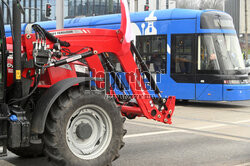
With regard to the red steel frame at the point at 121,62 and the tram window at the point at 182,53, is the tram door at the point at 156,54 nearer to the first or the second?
the tram window at the point at 182,53

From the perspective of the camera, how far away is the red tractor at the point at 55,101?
18.0ft

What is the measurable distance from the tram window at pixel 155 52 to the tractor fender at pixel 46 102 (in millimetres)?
10603

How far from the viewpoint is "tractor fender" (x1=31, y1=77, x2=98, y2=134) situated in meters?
5.45

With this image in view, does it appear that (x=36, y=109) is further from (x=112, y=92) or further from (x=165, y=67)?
(x=165, y=67)

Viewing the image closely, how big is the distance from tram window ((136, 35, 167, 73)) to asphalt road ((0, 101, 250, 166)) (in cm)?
304

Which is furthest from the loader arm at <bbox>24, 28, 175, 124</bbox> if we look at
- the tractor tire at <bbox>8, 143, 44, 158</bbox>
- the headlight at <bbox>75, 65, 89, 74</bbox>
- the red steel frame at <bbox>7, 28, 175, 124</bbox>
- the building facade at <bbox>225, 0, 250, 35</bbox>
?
the building facade at <bbox>225, 0, 250, 35</bbox>

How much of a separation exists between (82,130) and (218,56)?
10.4 m

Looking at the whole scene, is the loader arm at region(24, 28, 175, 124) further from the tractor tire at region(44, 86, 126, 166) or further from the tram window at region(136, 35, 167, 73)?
the tram window at region(136, 35, 167, 73)

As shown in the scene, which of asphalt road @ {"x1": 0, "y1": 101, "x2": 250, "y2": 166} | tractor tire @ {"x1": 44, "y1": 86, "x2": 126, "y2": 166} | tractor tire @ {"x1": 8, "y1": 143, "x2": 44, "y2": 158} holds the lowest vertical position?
asphalt road @ {"x1": 0, "y1": 101, "x2": 250, "y2": 166}

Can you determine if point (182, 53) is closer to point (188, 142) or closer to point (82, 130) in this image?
point (188, 142)

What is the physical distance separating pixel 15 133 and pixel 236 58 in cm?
1172

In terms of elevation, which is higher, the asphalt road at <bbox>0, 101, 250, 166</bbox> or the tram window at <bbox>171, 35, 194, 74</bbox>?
the tram window at <bbox>171, 35, 194, 74</bbox>

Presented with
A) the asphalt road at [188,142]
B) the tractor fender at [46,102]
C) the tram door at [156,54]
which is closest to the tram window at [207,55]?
the tram door at [156,54]

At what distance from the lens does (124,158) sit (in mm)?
7203
